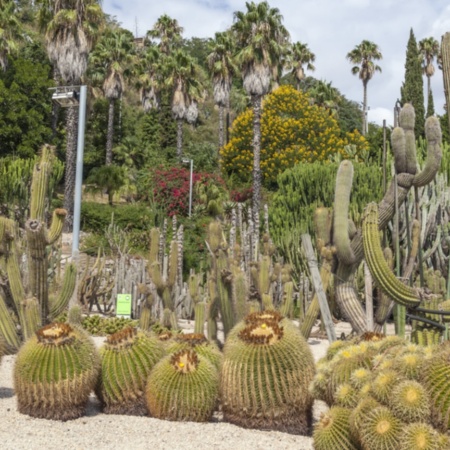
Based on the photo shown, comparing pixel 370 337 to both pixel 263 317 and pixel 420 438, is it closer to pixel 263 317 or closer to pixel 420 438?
pixel 263 317

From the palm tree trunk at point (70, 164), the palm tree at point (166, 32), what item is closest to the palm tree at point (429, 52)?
the palm tree at point (166, 32)

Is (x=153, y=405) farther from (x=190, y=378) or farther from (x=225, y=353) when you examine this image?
(x=225, y=353)

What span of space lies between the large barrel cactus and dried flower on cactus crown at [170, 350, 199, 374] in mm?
244

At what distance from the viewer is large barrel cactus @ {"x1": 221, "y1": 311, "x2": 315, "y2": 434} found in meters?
4.90

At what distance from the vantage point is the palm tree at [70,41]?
2669cm

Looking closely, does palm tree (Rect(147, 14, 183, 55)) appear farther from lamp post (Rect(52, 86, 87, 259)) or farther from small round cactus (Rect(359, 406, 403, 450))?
small round cactus (Rect(359, 406, 403, 450))

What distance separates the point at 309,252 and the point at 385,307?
128 centimetres

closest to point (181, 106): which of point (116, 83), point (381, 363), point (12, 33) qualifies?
point (116, 83)

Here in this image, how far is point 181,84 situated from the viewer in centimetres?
3788

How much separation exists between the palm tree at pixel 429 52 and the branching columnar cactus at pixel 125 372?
50.4 meters

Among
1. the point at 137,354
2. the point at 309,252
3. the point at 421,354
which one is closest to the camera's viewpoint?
the point at 421,354

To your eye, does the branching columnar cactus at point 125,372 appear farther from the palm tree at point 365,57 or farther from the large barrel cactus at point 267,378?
the palm tree at point 365,57

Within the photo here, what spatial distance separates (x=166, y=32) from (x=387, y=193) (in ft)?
135

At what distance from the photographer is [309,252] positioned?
20.4 ft
